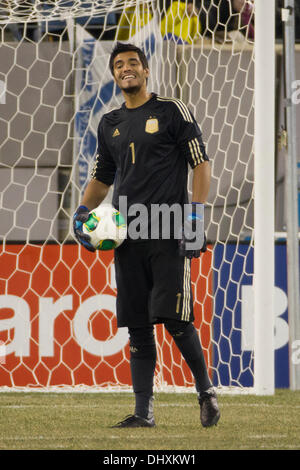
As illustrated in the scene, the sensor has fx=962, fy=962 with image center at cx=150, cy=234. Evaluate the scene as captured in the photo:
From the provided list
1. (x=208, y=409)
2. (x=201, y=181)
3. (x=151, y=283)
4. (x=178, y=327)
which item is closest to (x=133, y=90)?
(x=201, y=181)

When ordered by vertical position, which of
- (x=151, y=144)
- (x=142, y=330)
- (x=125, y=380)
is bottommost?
(x=125, y=380)

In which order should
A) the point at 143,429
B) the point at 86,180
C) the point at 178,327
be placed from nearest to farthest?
the point at 143,429
the point at 178,327
the point at 86,180

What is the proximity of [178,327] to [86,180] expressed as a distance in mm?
2513

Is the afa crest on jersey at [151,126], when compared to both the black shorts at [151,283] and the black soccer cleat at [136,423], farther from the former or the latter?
the black soccer cleat at [136,423]

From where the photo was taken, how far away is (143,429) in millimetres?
3602

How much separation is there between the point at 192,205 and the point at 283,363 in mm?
2308

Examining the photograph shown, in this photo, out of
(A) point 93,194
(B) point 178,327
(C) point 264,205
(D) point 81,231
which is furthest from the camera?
(C) point 264,205

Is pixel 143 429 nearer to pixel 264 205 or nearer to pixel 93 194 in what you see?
pixel 93 194

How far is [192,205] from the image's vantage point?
368cm

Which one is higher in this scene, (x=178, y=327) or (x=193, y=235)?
(x=193, y=235)

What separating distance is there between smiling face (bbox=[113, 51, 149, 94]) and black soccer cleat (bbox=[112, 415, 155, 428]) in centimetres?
128
